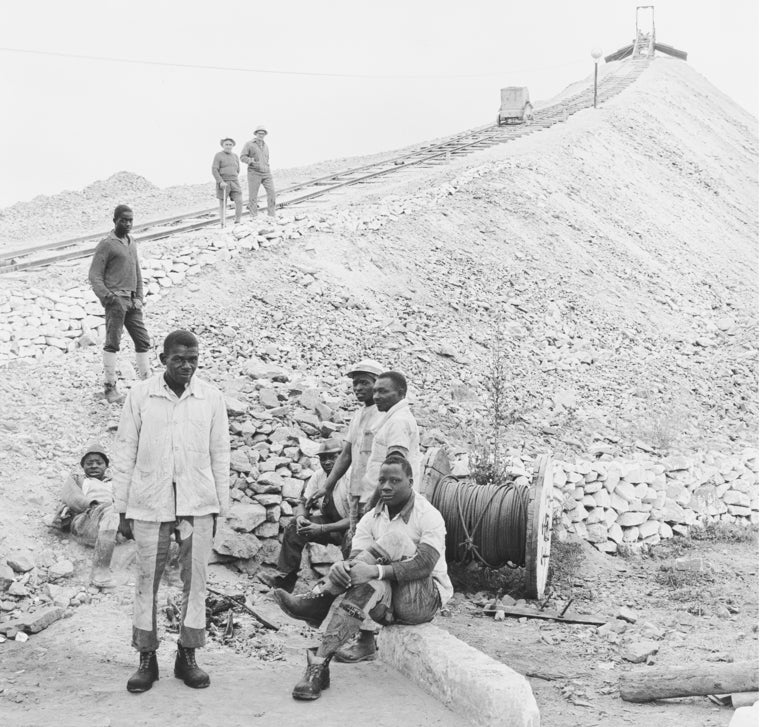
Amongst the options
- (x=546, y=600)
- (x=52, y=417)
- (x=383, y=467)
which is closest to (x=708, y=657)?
(x=546, y=600)

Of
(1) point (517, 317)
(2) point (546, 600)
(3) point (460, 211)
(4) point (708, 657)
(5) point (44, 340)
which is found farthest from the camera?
(3) point (460, 211)

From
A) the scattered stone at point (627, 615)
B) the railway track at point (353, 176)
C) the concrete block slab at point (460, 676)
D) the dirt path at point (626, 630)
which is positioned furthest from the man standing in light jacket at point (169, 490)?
the railway track at point (353, 176)

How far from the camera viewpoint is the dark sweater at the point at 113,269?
918 centimetres

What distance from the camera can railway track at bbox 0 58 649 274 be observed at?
15406 millimetres

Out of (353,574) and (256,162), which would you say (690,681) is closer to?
(353,574)

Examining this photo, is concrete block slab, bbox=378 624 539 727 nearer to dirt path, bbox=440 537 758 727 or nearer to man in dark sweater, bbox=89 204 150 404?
dirt path, bbox=440 537 758 727

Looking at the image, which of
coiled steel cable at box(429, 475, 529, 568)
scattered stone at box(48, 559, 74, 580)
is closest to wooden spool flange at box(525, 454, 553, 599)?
coiled steel cable at box(429, 475, 529, 568)

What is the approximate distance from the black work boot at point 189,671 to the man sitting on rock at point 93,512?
173 cm

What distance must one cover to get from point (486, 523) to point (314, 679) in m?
3.15

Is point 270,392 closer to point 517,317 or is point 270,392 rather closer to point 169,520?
point 169,520

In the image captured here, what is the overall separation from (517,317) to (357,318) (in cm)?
309

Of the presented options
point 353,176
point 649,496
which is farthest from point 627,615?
point 353,176

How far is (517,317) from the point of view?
1486 cm

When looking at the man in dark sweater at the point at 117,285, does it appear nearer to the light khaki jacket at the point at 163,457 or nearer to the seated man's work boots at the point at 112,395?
the seated man's work boots at the point at 112,395
